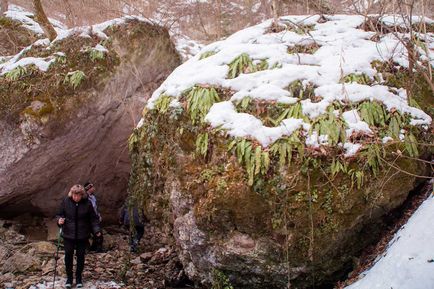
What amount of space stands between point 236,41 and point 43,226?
24.9 ft

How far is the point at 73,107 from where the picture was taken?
29.1 feet

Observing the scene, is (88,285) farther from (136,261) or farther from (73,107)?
(73,107)

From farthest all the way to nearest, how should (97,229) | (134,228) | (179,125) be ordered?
(134,228)
(97,229)
(179,125)

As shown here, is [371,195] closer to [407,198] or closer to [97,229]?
[407,198]

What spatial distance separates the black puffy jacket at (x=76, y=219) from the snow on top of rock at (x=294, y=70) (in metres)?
2.31

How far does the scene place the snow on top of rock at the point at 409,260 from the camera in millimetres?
3753

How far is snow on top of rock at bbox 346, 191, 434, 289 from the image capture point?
3.75 m

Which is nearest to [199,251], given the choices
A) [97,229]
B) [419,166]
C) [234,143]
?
[234,143]

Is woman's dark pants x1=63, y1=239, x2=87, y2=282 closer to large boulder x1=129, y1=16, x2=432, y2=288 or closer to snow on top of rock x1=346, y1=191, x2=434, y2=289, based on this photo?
large boulder x1=129, y1=16, x2=432, y2=288

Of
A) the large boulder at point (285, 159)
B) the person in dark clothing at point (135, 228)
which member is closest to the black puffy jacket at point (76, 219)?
the large boulder at point (285, 159)

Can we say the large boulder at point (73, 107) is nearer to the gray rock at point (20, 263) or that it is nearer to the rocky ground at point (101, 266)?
the rocky ground at point (101, 266)

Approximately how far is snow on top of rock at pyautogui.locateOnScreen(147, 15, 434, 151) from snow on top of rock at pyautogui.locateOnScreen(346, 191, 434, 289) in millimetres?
Result: 1228

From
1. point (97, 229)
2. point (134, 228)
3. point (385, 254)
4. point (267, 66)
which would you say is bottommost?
point (134, 228)

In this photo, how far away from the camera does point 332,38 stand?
670 centimetres
